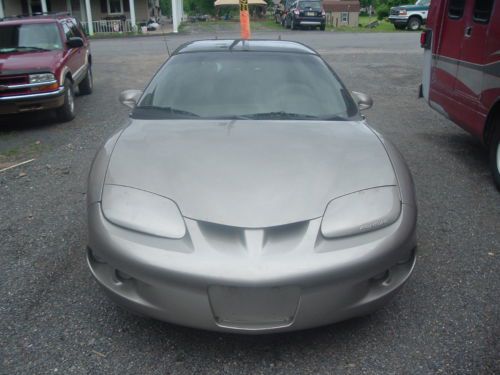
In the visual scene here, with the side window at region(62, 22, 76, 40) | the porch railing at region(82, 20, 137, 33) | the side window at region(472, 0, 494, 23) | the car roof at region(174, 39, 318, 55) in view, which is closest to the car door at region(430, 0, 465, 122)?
the side window at region(472, 0, 494, 23)

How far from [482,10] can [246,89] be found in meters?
3.03

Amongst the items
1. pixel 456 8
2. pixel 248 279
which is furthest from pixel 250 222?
pixel 456 8

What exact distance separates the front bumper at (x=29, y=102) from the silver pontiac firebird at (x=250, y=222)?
4.76 m

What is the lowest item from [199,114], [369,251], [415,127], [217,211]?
[415,127]

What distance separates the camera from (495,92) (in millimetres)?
4996

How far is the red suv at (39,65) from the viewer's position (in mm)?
7496

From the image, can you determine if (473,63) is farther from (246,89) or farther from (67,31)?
(67,31)

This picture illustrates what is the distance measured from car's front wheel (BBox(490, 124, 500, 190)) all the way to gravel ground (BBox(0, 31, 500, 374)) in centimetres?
14

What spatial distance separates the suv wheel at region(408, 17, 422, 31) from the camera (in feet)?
91.0

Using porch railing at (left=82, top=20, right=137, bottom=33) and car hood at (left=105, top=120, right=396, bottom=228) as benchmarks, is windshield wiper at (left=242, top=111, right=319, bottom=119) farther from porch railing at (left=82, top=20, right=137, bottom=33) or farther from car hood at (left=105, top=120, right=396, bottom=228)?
porch railing at (left=82, top=20, right=137, bottom=33)

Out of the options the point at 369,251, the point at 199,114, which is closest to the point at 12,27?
the point at 199,114

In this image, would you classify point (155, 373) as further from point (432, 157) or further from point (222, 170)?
point (432, 157)

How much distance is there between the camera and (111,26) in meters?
30.6

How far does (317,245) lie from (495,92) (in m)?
3.48
